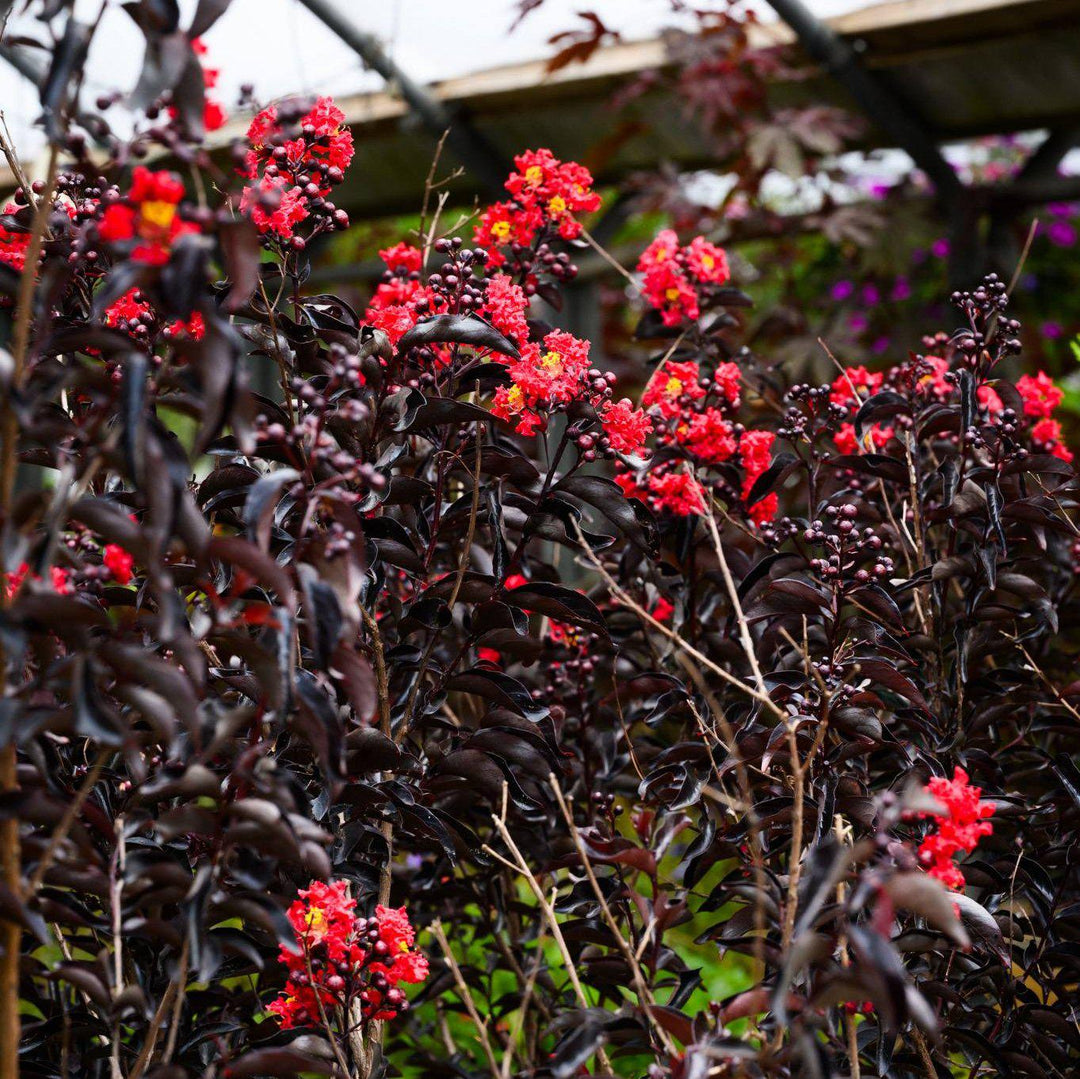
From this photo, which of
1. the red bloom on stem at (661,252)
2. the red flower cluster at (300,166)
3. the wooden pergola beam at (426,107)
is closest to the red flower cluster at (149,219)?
the red flower cluster at (300,166)

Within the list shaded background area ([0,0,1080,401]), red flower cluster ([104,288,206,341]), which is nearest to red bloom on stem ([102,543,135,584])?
red flower cluster ([104,288,206,341])

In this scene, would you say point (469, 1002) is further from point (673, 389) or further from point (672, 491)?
point (673, 389)

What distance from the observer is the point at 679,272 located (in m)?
1.88

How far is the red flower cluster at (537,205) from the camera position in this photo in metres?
1.66

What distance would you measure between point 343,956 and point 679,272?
115 centimetres

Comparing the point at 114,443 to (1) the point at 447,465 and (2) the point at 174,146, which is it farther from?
(1) the point at 447,465

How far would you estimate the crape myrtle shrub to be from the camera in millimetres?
910

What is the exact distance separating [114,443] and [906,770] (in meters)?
0.96

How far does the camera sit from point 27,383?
97 cm

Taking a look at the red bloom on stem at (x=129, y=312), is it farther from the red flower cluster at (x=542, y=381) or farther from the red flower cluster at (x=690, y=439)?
the red flower cluster at (x=690, y=439)

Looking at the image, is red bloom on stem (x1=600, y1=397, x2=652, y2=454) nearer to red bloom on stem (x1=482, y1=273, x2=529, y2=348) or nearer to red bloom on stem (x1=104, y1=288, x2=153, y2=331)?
red bloom on stem (x1=482, y1=273, x2=529, y2=348)

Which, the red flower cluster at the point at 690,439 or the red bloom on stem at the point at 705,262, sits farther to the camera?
the red bloom on stem at the point at 705,262

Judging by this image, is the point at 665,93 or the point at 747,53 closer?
the point at 747,53

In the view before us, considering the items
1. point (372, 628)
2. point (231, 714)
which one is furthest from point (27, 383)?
point (372, 628)
